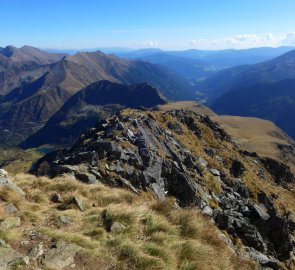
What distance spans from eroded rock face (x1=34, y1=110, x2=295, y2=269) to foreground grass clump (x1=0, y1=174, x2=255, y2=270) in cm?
Answer: 879

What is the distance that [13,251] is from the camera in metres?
12.9

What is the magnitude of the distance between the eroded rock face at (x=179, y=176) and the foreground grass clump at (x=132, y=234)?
879 centimetres

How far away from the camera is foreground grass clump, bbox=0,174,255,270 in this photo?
1318 cm

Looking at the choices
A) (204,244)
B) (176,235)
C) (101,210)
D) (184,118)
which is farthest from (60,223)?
(184,118)

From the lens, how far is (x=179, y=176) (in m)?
39.9

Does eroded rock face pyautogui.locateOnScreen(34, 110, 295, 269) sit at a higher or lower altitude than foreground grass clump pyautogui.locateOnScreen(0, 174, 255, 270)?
lower

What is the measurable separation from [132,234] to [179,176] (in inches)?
988

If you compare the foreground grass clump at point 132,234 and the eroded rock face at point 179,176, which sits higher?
the foreground grass clump at point 132,234

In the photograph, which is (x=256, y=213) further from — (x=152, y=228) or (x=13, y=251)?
(x=13, y=251)

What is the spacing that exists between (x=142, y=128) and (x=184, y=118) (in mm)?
23553

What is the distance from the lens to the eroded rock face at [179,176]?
31825 millimetres

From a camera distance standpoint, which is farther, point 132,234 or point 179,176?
point 179,176

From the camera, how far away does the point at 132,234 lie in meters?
15.1

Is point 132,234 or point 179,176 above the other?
point 132,234
